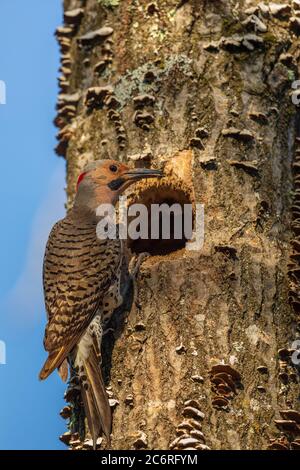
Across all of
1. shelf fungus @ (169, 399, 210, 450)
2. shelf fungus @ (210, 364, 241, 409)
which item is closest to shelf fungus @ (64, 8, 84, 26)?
shelf fungus @ (210, 364, 241, 409)

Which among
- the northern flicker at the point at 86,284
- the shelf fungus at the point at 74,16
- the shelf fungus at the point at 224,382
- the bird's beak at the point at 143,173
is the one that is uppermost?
the shelf fungus at the point at 74,16

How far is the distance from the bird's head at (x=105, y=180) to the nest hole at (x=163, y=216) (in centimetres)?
14

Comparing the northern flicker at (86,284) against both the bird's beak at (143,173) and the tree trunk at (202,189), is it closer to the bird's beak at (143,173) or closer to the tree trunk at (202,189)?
A: the bird's beak at (143,173)

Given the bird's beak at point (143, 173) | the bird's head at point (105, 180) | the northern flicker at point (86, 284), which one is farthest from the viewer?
the bird's head at point (105, 180)

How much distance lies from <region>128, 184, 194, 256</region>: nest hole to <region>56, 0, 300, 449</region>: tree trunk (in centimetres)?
1

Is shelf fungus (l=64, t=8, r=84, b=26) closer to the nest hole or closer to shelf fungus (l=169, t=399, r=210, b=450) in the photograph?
the nest hole

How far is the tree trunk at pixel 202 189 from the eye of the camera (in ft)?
17.1

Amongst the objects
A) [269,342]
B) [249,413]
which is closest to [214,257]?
[269,342]

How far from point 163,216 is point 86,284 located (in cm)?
89

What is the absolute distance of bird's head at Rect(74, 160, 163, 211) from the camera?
20.4 ft

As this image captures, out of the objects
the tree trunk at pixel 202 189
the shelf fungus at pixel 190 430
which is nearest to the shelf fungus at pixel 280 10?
the tree trunk at pixel 202 189

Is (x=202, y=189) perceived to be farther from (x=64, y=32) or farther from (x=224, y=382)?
(x=64, y=32)

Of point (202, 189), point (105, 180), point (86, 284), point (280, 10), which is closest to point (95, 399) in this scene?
point (86, 284)

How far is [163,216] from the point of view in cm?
666
